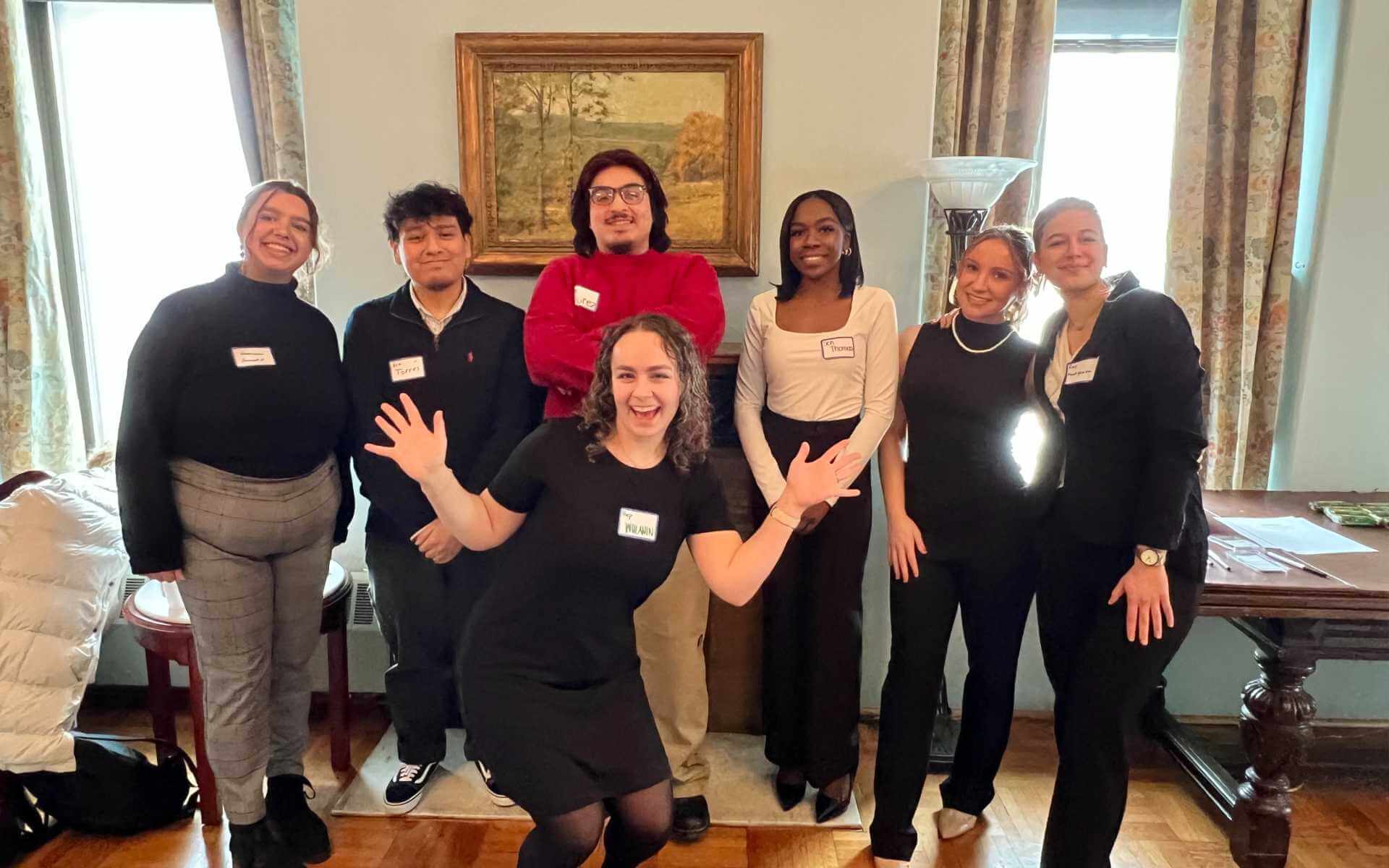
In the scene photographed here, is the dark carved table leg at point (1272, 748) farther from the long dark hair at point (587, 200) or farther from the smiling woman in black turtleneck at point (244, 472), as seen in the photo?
the smiling woman in black turtleneck at point (244, 472)

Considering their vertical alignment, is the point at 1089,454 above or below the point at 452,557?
above

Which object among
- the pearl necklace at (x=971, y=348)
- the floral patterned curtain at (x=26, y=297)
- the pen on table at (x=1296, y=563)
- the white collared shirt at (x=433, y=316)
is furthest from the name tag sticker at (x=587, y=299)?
the floral patterned curtain at (x=26, y=297)

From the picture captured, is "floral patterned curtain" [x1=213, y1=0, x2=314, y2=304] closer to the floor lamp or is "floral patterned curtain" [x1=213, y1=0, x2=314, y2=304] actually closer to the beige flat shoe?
the floor lamp

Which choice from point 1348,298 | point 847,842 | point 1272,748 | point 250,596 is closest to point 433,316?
point 250,596

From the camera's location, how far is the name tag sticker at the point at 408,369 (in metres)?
1.90

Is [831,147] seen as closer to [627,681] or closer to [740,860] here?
[627,681]

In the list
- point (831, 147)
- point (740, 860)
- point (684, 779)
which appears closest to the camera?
point (740, 860)

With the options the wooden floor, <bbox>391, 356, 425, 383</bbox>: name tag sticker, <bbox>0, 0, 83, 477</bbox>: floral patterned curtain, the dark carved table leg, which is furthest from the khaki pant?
<bbox>0, 0, 83, 477</bbox>: floral patterned curtain

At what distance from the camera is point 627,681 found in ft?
5.22

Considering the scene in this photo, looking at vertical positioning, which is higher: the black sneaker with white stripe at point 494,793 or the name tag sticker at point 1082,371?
the name tag sticker at point 1082,371

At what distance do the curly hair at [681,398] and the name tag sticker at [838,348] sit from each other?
450 mm

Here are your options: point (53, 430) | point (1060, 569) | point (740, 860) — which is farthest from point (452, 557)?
point (53, 430)

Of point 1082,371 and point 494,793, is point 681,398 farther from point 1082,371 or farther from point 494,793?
point 494,793

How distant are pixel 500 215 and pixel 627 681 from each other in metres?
1.46
